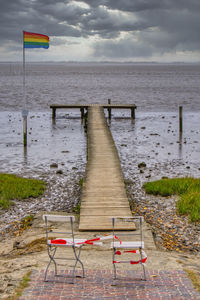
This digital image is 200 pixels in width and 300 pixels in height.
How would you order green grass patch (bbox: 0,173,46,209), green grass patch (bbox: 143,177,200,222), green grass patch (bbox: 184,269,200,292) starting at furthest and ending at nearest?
green grass patch (bbox: 0,173,46,209) < green grass patch (bbox: 143,177,200,222) < green grass patch (bbox: 184,269,200,292)

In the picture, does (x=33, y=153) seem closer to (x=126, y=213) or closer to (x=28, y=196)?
(x=28, y=196)

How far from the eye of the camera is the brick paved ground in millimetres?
5391

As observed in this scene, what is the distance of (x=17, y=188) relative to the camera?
13117 millimetres

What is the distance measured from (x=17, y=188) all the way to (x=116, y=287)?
8125 mm

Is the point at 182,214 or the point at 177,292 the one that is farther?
the point at 182,214

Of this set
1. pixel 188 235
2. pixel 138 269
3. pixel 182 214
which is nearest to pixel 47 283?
pixel 138 269

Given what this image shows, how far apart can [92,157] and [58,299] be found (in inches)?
380

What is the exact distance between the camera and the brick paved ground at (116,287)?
17.7 feet

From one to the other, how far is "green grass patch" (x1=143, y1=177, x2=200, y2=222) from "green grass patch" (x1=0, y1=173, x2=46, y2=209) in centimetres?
398

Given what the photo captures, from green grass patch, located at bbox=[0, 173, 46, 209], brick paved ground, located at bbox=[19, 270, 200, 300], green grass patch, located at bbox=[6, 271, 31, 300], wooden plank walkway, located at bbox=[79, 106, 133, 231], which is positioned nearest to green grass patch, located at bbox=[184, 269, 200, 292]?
brick paved ground, located at bbox=[19, 270, 200, 300]

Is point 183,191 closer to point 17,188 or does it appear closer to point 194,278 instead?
point 17,188

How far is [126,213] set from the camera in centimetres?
925

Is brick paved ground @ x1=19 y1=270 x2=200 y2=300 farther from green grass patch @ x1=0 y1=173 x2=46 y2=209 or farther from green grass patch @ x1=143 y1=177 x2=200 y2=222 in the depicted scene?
green grass patch @ x1=0 y1=173 x2=46 y2=209

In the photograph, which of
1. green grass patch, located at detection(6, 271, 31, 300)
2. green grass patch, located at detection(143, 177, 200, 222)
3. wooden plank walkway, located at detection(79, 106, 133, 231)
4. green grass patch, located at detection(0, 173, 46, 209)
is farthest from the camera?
green grass patch, located at detection(0, 173, 46, 209)
